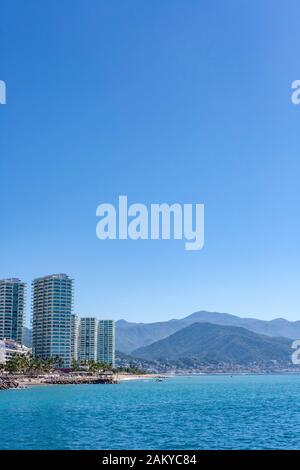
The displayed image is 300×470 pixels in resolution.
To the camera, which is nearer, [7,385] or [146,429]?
[146,429]

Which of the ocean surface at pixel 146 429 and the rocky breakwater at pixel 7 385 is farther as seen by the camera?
the rocky breakwater at pixel 7 385

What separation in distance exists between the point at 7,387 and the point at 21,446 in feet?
435

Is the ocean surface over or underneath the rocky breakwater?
over

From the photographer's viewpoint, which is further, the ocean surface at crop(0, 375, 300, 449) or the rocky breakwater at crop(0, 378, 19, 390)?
the rocky breakwater at crop(0, 378, 19, 390)

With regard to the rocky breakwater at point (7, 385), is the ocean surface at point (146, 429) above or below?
above

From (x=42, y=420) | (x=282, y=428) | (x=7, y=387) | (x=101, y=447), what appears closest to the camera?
(x=101, y=447)

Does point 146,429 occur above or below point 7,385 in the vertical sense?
above

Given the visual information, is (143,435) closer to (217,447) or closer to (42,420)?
(217,447)
